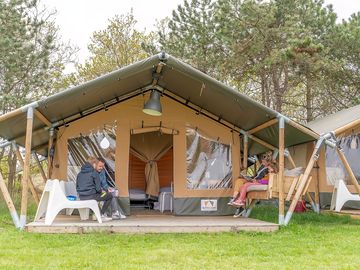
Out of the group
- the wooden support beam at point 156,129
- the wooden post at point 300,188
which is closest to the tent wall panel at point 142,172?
the wooden support beam at point 156,129

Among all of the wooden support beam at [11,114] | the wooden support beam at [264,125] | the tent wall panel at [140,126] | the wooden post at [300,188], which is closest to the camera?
the wooden support beam at [11,114]

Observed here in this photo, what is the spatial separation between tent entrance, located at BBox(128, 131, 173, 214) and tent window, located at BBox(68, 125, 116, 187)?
1596mm

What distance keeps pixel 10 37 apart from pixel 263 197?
7686 millimetres

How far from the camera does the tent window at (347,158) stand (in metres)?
9.49

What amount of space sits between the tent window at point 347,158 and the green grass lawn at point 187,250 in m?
2.95

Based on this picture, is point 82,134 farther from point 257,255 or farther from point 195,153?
point 257,255

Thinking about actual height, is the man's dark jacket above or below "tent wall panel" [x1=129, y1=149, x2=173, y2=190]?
below

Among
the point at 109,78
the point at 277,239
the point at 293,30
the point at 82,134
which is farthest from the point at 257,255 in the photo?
the point at 293,30

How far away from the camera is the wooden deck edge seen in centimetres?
619

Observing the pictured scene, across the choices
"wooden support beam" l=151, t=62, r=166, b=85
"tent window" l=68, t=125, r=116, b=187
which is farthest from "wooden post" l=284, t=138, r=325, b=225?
"tent window" l=68, t=125, r=116, b=187

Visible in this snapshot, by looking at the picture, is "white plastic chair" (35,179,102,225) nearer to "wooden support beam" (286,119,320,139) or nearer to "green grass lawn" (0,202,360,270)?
"green grass lawn" (0,202,360,270)

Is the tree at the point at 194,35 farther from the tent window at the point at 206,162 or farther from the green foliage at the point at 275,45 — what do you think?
the tent window at the point at 206,162

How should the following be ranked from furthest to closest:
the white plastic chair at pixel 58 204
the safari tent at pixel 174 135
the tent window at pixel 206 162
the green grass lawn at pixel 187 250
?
1. the tent window at pixel 206 162
2. the safari tent at pixel 174 135
3. the white plastic chair at pixel 58 204
4. the green grass lawn at pixel 187 250

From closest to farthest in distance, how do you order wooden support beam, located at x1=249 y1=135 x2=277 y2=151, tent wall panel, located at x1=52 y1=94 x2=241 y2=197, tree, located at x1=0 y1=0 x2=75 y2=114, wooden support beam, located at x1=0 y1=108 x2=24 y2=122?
wooden support beam, located at x1=0 y1=108 x2=24 y2=122, tent wall panel, located at x1=52 y1=94 x2=241 y2=197, wooden support beam, located at x1=249 y1=135 x2=277 y2=151, tree, located at x1=0 y1=0 x2=75 y2=114
